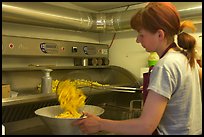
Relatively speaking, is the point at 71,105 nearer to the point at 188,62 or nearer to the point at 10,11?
the point at 188,62

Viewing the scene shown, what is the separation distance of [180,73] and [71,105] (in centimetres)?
66

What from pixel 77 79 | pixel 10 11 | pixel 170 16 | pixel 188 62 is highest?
pixel 10 11

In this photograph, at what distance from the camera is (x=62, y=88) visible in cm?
135

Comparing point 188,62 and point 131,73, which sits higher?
point 188,62

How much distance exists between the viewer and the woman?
848 millimetres

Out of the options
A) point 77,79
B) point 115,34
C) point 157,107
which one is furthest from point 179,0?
point 157,107

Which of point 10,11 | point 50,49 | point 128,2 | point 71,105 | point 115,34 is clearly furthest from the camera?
point 115,34

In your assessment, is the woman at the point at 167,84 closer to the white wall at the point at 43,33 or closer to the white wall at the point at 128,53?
the white wall at the point at 43,33

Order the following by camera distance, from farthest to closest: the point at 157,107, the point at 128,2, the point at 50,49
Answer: the point at 128,2, the point at 50,49, the point at 157,107

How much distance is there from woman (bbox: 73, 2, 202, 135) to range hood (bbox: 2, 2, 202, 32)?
0.98 m

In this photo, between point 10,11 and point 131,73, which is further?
point 131,73

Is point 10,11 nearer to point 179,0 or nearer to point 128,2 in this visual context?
point 128,2

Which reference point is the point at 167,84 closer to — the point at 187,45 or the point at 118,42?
the point at 187,45

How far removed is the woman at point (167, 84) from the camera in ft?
2.78
